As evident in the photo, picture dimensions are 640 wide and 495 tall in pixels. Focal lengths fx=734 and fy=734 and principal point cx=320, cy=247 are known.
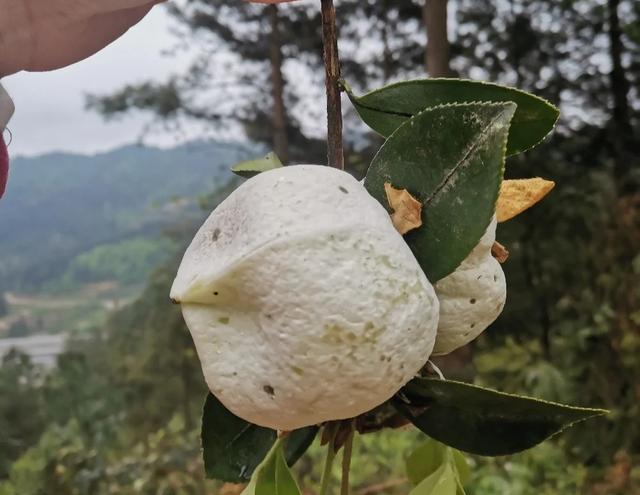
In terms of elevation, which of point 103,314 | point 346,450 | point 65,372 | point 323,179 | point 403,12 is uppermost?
point 323,179

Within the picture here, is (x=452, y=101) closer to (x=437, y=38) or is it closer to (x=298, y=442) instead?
(x=298, y=442)

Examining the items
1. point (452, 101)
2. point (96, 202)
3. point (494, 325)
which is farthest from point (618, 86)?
point (452, 101)

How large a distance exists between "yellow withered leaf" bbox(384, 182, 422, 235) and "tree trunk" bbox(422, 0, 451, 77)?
185 centimetres

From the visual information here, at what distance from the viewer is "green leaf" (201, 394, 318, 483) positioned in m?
0.29

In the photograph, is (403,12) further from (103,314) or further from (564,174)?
(103,314)

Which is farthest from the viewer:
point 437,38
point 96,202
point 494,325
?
point 96,202

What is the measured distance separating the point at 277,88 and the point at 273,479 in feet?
9.98

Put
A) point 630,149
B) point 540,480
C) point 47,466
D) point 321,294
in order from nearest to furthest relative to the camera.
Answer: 1. point 321,294
2. point 47,466
3. point 540,480
4. point 630,149

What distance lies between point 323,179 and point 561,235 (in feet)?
8.53

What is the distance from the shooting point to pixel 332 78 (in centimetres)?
27


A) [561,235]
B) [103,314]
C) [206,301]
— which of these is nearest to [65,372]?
[103,314]

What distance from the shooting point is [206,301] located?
0.23m

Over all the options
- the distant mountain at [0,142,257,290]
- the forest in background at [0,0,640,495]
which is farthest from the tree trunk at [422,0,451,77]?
the distant mountain at [0,142,257,290]

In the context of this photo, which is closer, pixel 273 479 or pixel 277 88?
pixel 273 479
